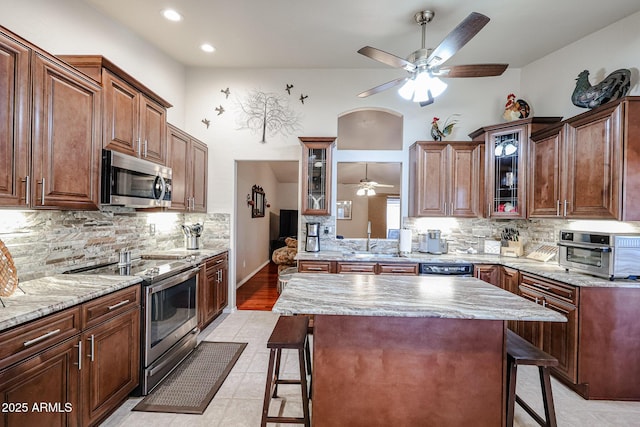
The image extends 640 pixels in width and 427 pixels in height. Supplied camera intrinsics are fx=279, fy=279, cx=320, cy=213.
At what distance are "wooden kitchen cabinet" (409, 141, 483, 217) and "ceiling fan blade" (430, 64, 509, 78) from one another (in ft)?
4.31

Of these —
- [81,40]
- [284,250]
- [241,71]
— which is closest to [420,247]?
[284,250]

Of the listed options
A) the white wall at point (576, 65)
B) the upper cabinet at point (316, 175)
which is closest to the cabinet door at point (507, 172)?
the white wall at point (576, 65)

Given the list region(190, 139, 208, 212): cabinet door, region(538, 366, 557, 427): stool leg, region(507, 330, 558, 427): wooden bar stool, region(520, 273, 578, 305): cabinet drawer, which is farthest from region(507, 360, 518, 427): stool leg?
region(190, 139, 208, 212): cabinet door

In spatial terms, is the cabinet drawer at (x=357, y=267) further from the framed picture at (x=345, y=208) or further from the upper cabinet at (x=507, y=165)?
the framed picture at (x=345, y=208)

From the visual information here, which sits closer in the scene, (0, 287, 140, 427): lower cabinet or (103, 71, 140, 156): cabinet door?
(0, 287, 140, 427): lower cabinet

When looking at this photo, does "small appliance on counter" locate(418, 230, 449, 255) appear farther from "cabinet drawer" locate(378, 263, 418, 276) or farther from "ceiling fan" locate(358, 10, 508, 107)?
"ceiling fan" locate(358, 10, 508, 107)

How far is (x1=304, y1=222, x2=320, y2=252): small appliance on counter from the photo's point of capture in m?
3.82

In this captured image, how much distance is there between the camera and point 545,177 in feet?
9.96

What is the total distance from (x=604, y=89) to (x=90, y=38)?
4.79 meters

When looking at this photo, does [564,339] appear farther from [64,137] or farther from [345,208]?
[64,137]

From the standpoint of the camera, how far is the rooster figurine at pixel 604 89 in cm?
248

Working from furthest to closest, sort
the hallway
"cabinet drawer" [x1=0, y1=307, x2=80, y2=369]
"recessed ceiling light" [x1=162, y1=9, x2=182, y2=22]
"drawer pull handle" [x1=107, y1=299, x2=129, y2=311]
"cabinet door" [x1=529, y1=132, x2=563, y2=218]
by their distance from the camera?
the hallway → "cabinet door" [x1=529, y1=132, x2=563, y2=218] → "recessed ceiling light" [x1=162, y1=9, x2=182, y2=22] → "drawer pull handle" [x1=107, y1=299, x2=129, y2=311] → "cabinet drawer" [x1=0, y1=307, x2=80, y2=369]

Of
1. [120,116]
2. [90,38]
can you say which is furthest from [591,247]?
[90,38]

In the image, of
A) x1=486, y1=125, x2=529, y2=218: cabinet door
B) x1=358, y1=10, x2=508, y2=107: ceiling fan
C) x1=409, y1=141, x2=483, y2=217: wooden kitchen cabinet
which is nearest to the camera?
x1=358, y1=10, x2=508, y2=107: ceiling fan
